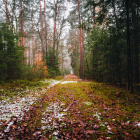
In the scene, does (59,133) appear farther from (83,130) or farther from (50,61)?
(50,61)

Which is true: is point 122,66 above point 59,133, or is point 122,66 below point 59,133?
above

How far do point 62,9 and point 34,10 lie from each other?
248 inches

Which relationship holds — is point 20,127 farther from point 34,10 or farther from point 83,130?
point 34,10

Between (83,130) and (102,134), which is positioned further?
(83,130)

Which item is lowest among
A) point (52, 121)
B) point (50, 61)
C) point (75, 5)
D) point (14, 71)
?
point (52, 121)

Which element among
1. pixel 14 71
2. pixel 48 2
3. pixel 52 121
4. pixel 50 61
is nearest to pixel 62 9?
pixel 48 2

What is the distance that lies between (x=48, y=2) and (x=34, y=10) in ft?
12.8


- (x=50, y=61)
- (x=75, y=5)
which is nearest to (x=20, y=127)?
(x=50, y=61)

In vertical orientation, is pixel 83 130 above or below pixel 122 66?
below

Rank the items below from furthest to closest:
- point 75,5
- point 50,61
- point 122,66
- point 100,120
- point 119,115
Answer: point 50,61
point 75,5
point 122,66
point 119,115
point 100,120

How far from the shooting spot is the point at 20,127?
2682 millimetres

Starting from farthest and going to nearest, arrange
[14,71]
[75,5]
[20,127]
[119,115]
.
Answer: [75,5] < [14,71] < [119,115] < [20,127]

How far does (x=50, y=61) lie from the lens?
62.7 feet

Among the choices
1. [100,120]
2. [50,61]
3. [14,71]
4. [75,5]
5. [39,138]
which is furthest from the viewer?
[50,61]
